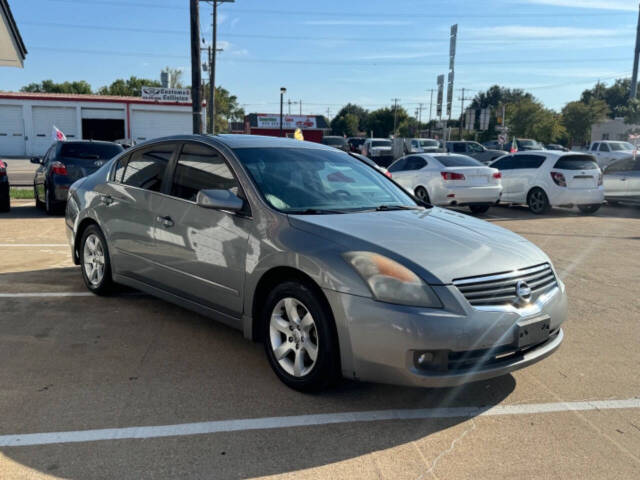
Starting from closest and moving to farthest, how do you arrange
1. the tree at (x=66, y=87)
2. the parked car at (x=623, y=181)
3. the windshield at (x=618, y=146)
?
the parked car at (x=623, y=181), the windshield at (x=618, y=146), the tree at (x=66, y=87)

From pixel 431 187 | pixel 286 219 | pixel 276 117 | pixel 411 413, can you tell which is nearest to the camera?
pixel 411 413

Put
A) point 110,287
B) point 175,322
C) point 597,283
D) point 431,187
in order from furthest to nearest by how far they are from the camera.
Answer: point 431,187
point 597,283
point 110,287
point 175,322

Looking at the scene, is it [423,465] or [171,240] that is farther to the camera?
[171,240]

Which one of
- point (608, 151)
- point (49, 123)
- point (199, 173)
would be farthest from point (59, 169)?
point (49, 123)

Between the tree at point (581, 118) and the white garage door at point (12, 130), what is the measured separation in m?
53.3

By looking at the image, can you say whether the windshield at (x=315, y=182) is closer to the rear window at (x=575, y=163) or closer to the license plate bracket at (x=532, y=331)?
the license plate bracket at (x=532, y=331)

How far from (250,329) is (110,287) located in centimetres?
234

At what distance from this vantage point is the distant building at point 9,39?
11.4m

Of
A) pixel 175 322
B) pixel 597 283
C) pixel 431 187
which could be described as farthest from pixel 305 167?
pixel 431 187

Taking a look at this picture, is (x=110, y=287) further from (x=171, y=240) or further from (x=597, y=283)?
(x=597, y=283)

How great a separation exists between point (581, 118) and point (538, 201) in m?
55.6

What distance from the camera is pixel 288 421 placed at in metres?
3.36

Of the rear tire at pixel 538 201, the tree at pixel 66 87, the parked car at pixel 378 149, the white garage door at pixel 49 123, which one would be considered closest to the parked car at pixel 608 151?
the parked car at pixel 378 149

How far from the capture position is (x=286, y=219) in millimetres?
3867
